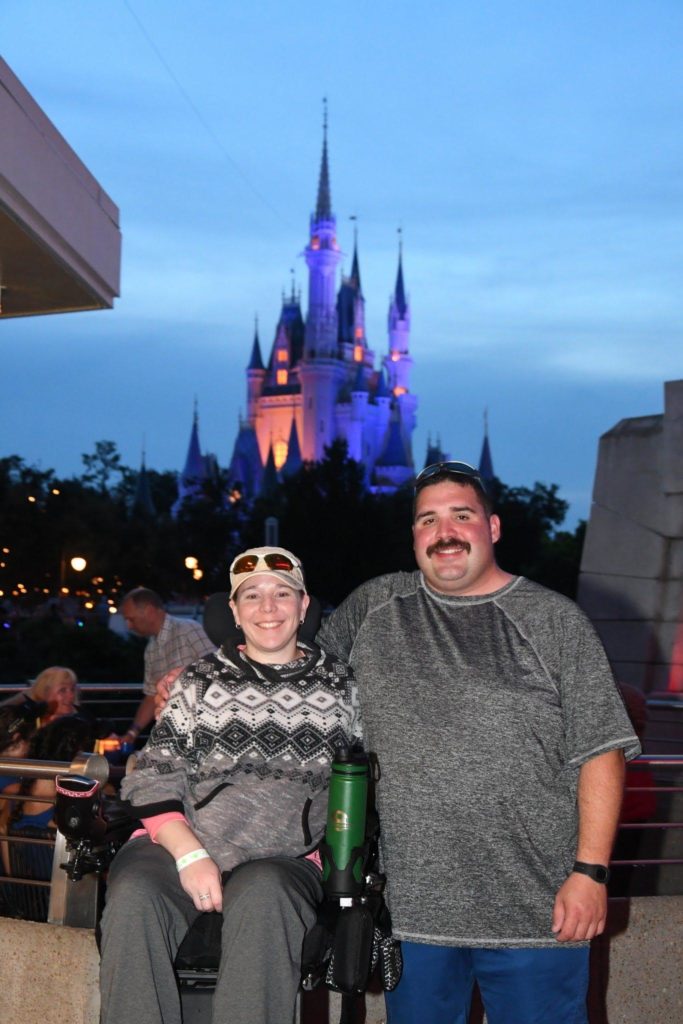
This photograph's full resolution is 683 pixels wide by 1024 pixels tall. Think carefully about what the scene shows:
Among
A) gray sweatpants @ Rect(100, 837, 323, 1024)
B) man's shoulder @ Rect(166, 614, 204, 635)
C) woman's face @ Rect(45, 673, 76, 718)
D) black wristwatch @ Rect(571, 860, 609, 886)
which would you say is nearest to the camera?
gray sweatpants @ Rect(100, 837, 323, 1024)

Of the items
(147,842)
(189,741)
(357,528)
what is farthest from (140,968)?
(357,528)

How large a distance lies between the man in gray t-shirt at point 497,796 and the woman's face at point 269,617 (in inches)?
10.6

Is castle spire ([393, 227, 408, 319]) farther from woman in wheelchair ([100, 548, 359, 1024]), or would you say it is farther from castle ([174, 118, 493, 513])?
woman in wheelchair ([100, 548, 359, 1024])

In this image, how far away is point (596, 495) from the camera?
34.2ft

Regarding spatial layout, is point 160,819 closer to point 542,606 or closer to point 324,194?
point 542,606

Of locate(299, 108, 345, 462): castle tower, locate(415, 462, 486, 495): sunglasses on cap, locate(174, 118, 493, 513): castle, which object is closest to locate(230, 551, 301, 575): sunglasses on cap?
locate(415, 462, 486, 495): sunglasses on cap

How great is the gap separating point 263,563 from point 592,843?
1120mm

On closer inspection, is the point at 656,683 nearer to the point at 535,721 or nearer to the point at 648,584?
the point at 648,584

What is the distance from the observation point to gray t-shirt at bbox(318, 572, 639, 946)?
122 inches

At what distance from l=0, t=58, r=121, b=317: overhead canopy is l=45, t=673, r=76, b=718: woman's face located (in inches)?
92.2

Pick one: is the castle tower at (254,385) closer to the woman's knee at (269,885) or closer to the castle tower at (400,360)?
the castle tower at (400,360)

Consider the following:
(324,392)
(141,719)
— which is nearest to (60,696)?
(141,719)

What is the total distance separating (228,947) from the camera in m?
2.98

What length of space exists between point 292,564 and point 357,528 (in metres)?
58.8
